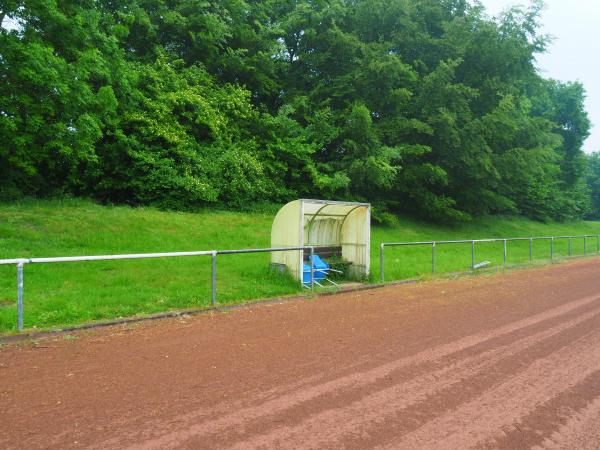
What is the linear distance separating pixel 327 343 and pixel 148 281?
5100 millimetres

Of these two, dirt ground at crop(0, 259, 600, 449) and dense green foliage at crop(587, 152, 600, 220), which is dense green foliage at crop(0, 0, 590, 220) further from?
dense green foliage at crop(587, 152, 600, 220)

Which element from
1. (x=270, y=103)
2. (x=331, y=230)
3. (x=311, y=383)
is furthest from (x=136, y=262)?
(x=270, y=103)

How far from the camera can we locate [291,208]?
1045cm

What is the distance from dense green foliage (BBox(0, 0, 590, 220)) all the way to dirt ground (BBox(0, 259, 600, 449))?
10.7 meters

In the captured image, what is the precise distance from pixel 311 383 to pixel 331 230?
27.3ft

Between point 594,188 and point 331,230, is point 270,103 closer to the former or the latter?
point 331,230

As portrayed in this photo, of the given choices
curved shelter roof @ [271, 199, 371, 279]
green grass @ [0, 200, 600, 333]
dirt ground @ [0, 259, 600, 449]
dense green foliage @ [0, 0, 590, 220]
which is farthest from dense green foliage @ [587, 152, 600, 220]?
dirt ground @ [0, 259, 600, 449]

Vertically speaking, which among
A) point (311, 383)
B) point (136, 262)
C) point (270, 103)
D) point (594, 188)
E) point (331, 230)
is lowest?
point (311, 383)

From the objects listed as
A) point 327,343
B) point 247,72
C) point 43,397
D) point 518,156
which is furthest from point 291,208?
point 518,156

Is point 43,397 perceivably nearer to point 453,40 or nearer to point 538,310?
point 538,310

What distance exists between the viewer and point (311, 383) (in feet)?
14.6

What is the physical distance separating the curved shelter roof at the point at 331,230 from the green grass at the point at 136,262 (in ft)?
2.14

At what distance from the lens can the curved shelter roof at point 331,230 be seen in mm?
10609

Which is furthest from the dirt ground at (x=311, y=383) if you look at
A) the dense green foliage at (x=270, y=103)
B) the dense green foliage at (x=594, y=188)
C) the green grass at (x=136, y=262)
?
the dense green foliage at (x=594, y=188)
